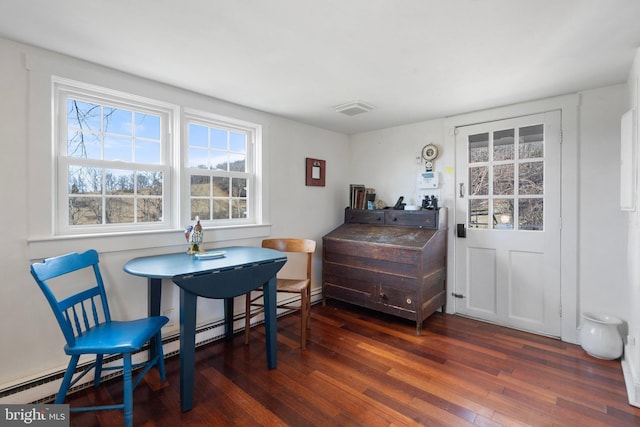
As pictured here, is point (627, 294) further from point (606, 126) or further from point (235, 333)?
point (235, 333)

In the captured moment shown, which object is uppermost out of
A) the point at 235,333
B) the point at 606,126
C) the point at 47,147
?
the point at 606,126

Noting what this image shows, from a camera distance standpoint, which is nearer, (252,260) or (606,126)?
(252,260)

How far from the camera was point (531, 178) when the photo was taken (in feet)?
9.62

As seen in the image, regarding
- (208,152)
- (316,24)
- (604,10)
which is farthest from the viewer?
(208,152)

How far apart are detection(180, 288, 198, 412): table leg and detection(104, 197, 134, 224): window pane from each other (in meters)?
0.95

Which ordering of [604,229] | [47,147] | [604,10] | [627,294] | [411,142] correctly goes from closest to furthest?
[604,10] < [47,147] < [627,294] < [604,229] < [411,142]

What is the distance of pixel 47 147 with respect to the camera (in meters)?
1.96

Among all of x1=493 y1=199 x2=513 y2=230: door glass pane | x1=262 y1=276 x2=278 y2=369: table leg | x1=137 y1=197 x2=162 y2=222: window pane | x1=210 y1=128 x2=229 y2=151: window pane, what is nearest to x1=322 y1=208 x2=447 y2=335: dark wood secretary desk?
x1=493 y1=199 x2=513 y2=230: door glass pane

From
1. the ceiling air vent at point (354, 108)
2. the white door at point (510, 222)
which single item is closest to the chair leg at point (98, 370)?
the ceiling air vent at point (354, 108)

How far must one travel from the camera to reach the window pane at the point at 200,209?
109 inches

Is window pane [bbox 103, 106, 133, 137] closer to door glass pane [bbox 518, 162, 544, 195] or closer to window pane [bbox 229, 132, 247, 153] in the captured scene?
window pane [bbox 229, 132, 247, 153]

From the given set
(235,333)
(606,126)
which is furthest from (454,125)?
(235,333)

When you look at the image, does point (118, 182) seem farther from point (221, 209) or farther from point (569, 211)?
point (569, 211)

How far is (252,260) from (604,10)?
2450 millimetres
